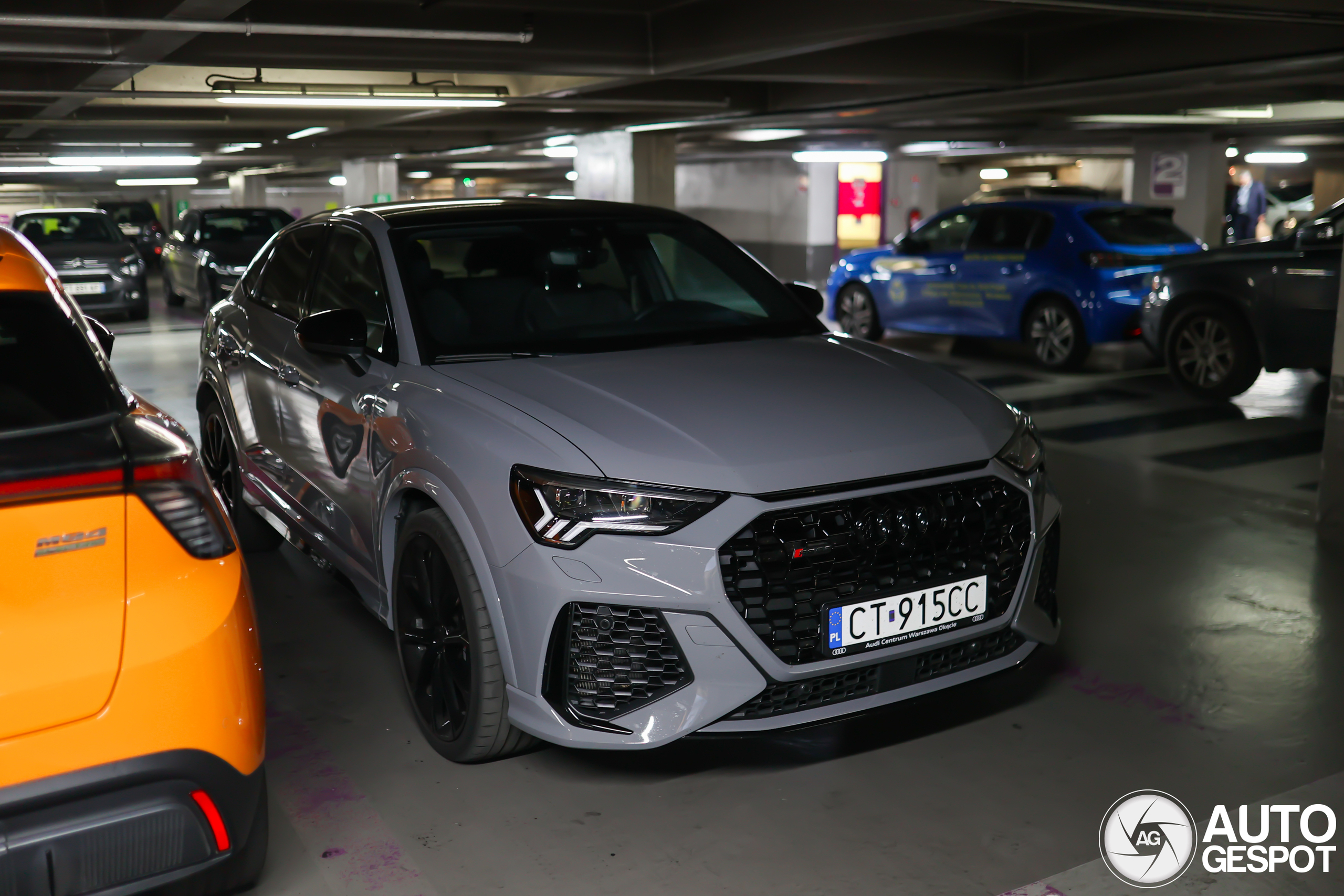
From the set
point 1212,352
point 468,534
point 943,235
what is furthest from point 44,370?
point 943,235

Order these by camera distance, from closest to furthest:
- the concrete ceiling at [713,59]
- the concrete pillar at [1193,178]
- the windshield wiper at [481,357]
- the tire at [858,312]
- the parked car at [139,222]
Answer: the windshield wiper at [481,357]
the concrete ceiling at [713,59]
the tire at [858,312]
the concrete pillar at [1193,178]
the parked car at [139,222]

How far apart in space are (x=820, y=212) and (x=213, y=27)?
17.9m

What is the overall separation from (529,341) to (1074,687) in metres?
2.03

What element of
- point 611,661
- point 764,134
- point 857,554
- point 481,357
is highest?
point 764,134

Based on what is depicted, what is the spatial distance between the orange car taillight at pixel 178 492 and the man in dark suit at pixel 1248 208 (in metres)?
20.4

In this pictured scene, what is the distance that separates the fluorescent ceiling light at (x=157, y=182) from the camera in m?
31.0

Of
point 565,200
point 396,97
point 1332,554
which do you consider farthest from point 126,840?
point 396,97

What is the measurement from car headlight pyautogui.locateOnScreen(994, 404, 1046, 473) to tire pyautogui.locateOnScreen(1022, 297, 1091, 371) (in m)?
7.00

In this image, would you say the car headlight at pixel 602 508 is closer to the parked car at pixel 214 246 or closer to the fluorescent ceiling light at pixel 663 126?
the fluorescent ceiling light at pixel 663 126

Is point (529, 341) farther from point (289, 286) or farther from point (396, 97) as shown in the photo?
point (396, 97)

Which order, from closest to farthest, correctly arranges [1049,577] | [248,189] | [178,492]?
[178,492] → [1049,577] → [248,189]

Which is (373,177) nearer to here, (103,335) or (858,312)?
(858,312)

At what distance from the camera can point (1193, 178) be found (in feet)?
54.6

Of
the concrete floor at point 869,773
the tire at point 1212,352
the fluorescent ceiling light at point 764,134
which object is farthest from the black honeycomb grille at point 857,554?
the fluorescent ceiling light at point 764,134
